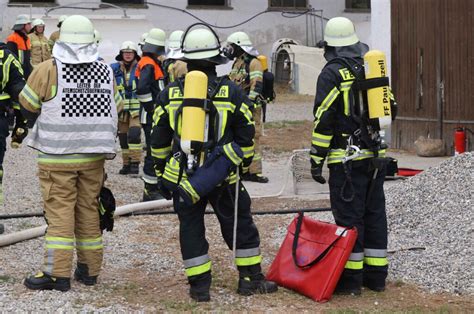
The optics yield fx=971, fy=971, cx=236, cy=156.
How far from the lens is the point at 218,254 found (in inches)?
335

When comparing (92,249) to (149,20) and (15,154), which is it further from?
(149,20)

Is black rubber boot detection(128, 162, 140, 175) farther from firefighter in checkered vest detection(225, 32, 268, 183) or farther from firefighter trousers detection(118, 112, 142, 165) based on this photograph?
firefighter in checkered vest detection(225, 32, 268, 183)

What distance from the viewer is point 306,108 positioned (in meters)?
23.0

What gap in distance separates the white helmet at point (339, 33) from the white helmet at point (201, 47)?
913 millimetres

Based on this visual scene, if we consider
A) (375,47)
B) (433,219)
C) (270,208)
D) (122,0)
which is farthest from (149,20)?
(433,219)

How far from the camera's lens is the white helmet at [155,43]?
11.8 metres

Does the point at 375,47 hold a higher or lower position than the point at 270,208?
higher

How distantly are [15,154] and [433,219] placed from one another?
8.22 m

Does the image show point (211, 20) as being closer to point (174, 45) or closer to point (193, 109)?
point (174, 45)

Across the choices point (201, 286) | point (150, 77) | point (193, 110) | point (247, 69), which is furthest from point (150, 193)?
point (193, 110)

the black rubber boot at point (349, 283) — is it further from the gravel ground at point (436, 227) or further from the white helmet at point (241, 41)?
the white helmet at point (241, 41)

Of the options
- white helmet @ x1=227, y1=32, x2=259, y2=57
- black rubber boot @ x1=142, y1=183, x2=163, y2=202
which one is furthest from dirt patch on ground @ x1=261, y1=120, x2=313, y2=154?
black rubber boot @ x1=142, y1=183, x2=163, y2=202

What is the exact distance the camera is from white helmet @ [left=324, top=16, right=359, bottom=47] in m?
7.11

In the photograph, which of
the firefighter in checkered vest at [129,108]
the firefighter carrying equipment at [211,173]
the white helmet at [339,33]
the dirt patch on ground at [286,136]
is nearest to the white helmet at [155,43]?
the firefighter in checkered vest at [129,108]
